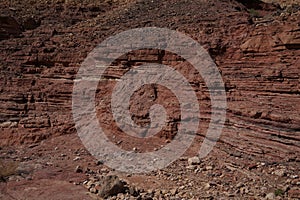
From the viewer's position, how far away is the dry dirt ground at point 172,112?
271 inches

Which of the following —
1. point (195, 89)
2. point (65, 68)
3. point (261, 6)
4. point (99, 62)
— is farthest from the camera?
point (261, 6)

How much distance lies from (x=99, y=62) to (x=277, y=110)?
5.32 m

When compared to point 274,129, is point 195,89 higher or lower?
higher

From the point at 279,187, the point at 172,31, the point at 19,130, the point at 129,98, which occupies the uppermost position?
the point at 172,31

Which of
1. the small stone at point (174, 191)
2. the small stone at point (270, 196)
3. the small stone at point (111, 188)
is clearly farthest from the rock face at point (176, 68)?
the small stone at point (111, 188)

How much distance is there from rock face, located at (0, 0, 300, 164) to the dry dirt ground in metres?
0.02

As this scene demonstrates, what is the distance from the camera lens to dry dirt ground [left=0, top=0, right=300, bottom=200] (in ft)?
22.6

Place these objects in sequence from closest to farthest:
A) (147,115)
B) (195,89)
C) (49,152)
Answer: (195,89), (147,115), (49,152)

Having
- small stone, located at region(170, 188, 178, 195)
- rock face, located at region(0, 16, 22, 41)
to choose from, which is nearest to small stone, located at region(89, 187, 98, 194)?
small stone, located at region(170, 188, 178, 195)

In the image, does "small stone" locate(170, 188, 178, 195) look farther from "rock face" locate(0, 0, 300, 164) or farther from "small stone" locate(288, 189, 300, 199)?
"small stone" locate(288, 189, 300, 199)

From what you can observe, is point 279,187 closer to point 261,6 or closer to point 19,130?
point 19,130

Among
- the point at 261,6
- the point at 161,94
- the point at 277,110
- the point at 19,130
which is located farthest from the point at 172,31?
the point at 261,6

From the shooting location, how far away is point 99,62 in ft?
35.2

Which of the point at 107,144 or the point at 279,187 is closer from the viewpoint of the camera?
the point at 279,187
